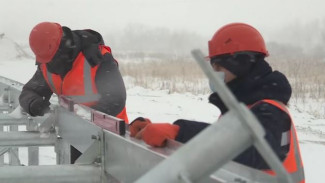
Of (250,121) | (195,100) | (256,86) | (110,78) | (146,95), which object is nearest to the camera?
(250,121)

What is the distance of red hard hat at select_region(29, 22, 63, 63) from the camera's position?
358 cm

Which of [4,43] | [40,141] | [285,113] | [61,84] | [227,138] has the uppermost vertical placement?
[227,138]

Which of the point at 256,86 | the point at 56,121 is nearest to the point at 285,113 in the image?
the point at 256,86

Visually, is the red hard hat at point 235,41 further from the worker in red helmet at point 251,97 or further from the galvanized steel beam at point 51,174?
the galvanized steel beam at point 51,174

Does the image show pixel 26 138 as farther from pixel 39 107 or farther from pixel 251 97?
pixel 251 97

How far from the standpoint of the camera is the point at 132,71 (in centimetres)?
2322

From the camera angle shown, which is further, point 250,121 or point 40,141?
point 40,141

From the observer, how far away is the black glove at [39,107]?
3490mm

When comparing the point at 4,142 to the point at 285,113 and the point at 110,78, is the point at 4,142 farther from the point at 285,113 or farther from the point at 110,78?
the point at 285,113

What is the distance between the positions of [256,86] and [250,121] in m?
1.09

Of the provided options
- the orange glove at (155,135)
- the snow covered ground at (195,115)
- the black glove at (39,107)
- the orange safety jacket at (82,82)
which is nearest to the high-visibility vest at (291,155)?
the orange glove at (155,135)

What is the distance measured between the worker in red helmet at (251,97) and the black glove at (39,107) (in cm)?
176

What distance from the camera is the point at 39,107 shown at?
3484 mm

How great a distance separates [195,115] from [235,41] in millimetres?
10316
